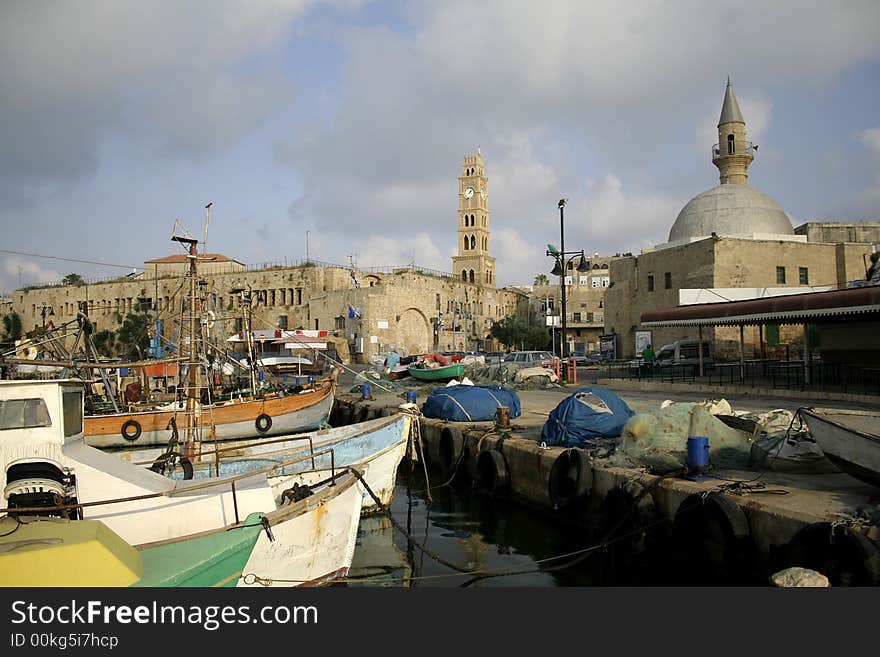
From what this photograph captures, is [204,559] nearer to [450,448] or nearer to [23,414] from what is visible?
[23,414]

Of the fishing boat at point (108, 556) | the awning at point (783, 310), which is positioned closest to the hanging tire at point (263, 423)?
the fishing boat at point (108, 556)

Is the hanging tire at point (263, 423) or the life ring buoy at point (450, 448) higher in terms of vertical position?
the hanging tire at point (263, 423)

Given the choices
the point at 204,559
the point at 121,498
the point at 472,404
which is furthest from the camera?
the point at 472,404

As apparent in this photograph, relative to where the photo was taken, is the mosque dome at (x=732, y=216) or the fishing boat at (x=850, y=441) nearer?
the fishing boat at (x=850, y=441)

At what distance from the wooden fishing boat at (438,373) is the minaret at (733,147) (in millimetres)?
29468

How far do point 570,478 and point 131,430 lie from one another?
11.6 meters

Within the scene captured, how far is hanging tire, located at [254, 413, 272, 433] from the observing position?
61.2ft

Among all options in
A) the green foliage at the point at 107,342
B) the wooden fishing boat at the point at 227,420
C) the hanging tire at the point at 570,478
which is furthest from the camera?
the green foliage at the point at 107,342

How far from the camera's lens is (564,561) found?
34.2ft

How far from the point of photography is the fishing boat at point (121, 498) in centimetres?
775

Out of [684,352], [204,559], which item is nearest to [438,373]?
[684,352]

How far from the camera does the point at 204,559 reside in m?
7.02

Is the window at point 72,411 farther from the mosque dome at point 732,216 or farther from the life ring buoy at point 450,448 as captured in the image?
the mosque dome at point 732,216

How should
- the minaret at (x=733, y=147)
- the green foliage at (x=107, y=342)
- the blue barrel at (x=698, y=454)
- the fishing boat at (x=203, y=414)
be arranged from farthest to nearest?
the green foliage at (x=107, y=342), the minaret at (x=733, y=147), the fishing boat at (x=203, y=414), the blue barrel at (x=698, y=454)
